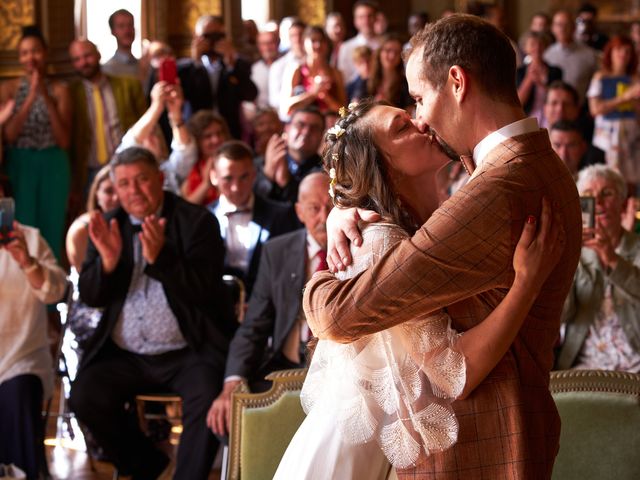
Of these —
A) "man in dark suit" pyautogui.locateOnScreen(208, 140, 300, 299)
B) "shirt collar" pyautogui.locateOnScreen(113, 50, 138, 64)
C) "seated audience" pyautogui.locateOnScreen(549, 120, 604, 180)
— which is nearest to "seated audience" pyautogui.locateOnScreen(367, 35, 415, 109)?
"shirt collar" pyautogui.locateOnScreen(113, 50, 138, 64)

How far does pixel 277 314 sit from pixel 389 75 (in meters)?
4.80

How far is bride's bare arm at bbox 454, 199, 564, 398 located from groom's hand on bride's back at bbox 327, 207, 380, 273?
0.27m

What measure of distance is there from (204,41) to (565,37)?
3409mm

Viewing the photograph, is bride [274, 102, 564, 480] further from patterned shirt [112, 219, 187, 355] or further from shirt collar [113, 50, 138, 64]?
shirt collar [113, 50, 138, 64]

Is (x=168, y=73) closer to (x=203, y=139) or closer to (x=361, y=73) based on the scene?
(x=203, y=139)

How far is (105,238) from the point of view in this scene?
426cm

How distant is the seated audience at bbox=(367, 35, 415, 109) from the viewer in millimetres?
8633

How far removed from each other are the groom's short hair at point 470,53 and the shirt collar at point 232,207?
3675 millimetres

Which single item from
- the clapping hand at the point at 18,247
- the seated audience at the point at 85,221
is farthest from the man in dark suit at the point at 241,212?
the clapping hand at the point at 18,247

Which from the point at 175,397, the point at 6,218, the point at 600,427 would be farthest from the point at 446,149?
the point at 175,397

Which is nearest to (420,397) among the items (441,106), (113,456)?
(441,106)

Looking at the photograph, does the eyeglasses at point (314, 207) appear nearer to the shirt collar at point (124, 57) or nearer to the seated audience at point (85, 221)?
the seated audience at point (85, 221)

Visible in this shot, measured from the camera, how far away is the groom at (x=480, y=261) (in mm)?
1790

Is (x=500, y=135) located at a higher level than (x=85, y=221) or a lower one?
higher
